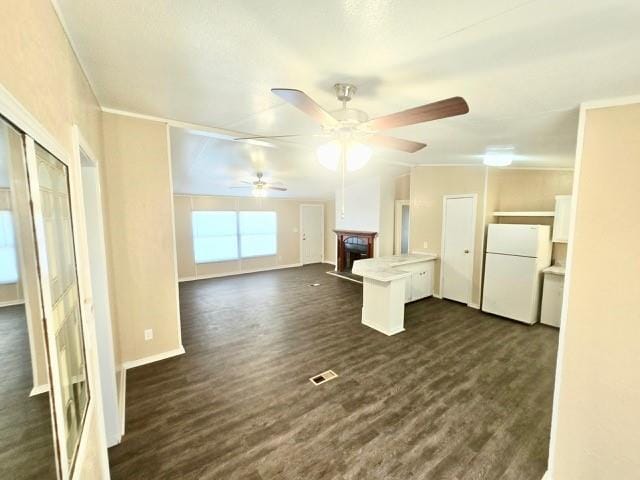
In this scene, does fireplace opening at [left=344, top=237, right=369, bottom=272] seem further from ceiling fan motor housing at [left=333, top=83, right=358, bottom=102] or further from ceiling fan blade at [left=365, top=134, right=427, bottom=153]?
ceiling fan motor housing at [left=333, top=83, right=358, bottom=102]

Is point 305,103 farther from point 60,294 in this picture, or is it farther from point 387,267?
point 387,267

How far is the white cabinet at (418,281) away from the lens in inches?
190

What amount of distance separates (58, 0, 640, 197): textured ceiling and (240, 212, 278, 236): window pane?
17.8 ft

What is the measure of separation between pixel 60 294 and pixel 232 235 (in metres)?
6.67

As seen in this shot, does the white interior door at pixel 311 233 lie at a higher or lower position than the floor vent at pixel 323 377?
higher

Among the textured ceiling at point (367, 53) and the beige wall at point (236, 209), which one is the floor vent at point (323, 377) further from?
the beige wall at point (236, 209)

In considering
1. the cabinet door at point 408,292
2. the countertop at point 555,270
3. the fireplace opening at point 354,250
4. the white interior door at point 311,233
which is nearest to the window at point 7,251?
the cabinet door at point 408,292

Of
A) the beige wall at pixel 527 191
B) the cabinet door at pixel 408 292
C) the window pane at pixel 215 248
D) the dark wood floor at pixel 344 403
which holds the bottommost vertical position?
the dark wood floor at pixel 344 403

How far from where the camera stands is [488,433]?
208 centimetres

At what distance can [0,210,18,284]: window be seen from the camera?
1.90ft

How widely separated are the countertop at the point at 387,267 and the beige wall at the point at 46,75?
3.07m

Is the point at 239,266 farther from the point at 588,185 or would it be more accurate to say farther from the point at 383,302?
the point at 588,185

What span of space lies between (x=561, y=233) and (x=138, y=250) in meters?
5.49

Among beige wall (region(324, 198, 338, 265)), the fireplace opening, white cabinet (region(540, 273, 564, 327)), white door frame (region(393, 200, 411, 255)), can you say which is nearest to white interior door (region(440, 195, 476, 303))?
white cabinet (region(540, 273, 564, 327))
